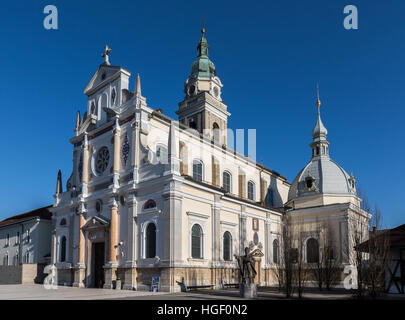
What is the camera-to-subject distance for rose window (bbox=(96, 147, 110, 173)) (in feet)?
116

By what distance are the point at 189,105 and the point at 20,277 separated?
25.5 m

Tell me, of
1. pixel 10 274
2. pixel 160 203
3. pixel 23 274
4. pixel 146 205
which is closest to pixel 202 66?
pixel 146 205

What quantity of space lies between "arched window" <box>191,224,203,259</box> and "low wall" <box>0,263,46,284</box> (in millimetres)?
18787

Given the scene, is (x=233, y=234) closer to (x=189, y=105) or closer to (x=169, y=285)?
(x=169, y=285)

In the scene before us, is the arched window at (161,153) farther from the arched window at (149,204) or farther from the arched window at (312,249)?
the arched window at (312,249)

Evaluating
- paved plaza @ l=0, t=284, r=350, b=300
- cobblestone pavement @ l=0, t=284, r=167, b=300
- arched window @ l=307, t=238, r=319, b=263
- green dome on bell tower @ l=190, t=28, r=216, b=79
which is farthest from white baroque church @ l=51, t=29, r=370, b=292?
green dome on bell tower @ l=190, t=28, r=216, b=79

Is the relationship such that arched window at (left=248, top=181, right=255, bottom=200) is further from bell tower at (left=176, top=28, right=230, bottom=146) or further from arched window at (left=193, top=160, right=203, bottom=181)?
arched window at (left=193, top=160, right=203, bottom=181)

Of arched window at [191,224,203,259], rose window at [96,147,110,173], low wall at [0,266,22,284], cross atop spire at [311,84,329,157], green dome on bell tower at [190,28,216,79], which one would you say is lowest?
low wall at [0,266,22,284]

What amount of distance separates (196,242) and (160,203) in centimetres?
408

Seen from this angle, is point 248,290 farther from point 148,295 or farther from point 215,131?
point 215,131

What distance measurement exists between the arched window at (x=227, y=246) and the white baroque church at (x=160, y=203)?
0.09 meters

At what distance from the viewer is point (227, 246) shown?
1357 inches

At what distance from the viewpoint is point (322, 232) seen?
129 ft

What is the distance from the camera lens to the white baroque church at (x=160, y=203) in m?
28.8
